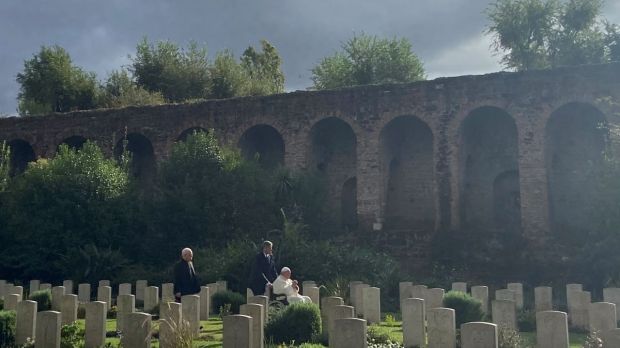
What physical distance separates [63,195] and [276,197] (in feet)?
22.5

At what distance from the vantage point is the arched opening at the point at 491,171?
83.9 feet

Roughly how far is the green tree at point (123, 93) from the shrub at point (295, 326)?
83.1 feet

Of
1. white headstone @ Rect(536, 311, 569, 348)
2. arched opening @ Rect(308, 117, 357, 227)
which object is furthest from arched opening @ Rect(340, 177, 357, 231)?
white headstone @ Rect(536, 311, 569, 348)

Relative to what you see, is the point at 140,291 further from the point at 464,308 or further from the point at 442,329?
the point at 442,329

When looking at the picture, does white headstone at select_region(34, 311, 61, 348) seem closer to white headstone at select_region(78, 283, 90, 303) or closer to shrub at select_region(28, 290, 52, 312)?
shrub at select_region(28, 290, 52, 312)

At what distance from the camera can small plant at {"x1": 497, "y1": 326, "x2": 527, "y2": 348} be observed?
32.1 feet

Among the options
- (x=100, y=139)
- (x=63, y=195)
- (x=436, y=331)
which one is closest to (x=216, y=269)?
(x=63, y=195)

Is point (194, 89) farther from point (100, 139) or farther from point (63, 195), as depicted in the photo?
point (63, 195)

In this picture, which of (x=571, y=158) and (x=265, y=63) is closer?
(x=571, y=158)

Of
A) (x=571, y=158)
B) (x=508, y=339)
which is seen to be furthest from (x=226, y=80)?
(x=508, y=339)

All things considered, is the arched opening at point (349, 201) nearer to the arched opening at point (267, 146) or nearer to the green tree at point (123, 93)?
the arched opening at point (267, 146)

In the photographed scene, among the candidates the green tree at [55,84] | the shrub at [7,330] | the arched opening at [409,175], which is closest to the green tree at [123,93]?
the green tree at [55,84]

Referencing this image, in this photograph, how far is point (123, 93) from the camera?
37.2 meters

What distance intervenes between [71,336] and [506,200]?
61.8 feet
